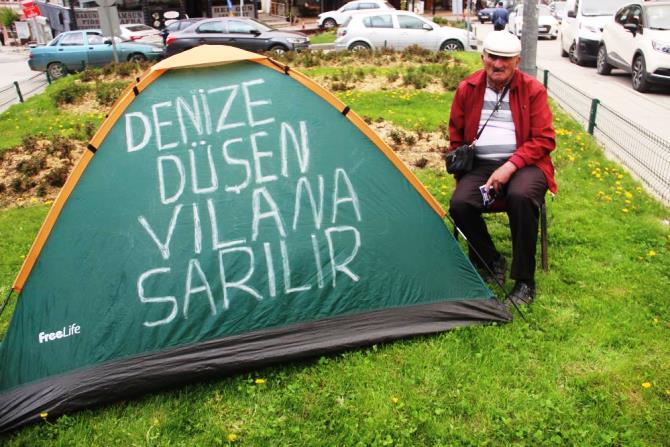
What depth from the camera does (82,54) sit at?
1748cm

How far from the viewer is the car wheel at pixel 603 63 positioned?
42.3ft

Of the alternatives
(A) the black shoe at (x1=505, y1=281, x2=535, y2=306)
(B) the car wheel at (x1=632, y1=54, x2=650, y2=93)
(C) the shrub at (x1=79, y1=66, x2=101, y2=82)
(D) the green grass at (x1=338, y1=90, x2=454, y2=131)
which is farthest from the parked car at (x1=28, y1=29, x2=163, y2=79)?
(A) the black shoe at (x1=505, y1=281, x2=535, y2=306)

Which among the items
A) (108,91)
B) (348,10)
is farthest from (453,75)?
(348,10)

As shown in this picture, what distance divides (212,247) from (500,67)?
7.35 ft

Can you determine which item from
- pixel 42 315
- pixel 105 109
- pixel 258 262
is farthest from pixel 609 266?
pixel 105 109

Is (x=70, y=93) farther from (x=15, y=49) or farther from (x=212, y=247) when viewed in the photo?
(x=15, y=49)

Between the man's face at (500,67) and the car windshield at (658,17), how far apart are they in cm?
911

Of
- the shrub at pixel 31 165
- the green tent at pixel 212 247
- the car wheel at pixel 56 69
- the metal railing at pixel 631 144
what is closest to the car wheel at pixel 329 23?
the car wheel at pixel 56 69

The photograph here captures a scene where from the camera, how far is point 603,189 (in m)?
5.90

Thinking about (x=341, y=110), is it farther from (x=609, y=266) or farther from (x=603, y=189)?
(x=603, y=189)

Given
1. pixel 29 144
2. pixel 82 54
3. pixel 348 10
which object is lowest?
pixel 29 144

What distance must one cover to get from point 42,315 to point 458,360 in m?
2.47

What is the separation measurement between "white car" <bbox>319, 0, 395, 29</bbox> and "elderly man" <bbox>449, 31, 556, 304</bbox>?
21.6 meters

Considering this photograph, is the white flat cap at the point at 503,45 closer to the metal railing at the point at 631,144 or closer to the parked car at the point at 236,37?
the metal railing at the point at 631,144
